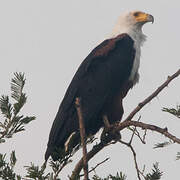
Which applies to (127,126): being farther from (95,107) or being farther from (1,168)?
(95,107)

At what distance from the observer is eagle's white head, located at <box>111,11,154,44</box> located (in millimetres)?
6844

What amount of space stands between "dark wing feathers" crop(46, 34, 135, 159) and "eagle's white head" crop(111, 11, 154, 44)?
1.18 ft

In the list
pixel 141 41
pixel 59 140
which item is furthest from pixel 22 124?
pixel 141 41

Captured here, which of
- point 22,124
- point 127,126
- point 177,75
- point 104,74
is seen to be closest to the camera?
point 22,124

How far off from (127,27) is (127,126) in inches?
124

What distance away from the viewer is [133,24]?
7082 millimetres

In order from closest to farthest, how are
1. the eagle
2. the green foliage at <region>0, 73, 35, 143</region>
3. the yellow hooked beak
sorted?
the green foliage at <region>0, 73, 35, 143</region>
the eagle
the yellow hooked beak

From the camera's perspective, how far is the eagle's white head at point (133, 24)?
6.84 meters

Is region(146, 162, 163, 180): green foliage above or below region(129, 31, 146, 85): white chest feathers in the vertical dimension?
below

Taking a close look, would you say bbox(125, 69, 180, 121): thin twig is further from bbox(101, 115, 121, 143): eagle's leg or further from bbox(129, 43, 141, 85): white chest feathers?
bbox(129, 43, 141, 85): white chest feathers

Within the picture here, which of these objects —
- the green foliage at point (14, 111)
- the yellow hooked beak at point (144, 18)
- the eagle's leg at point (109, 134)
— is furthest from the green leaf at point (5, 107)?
the yellow hooked beak at point (144, 18)

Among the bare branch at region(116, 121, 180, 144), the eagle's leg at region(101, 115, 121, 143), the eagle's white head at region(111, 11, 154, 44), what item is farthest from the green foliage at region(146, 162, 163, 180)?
the eagle's white head at region(111, 11, 154, 44)

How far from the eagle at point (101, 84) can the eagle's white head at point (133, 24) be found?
220mm

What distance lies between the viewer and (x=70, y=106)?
5680 millimetres
